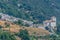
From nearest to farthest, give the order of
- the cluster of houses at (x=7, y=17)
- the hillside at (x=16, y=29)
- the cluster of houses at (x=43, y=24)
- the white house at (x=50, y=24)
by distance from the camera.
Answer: the hillside at (x=16, y=29), the cluster of houses at (x=43, y=24), the cluster of houses at (x=7, y=17), the white house at (x=50, y=24)

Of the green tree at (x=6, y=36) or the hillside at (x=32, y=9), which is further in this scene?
the hillside at (x=32, y=9)

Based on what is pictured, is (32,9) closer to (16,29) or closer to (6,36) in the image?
(16,29)

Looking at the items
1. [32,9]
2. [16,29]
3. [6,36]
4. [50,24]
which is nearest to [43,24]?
[50,24]

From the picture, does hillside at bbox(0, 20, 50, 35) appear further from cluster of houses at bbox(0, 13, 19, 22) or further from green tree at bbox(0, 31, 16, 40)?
green tree at bbox(0, 31, 16, 40)

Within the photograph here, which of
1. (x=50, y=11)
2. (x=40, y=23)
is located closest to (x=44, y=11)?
(x=50, y=11)

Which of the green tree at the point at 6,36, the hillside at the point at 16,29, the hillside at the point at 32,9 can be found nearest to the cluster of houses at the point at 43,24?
the hillside at the point at 32,9

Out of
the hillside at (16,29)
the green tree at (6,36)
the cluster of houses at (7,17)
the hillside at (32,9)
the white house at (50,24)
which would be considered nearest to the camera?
the green tree at (6,36)

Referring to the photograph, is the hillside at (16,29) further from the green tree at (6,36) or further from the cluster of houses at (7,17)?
the green tree at (6,36)

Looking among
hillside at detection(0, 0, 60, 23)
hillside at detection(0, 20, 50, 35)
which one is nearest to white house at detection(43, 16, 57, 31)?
hillside at detection(0, 0, 60, 23)

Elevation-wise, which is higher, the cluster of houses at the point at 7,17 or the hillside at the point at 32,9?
the hillside at the point at 32,9

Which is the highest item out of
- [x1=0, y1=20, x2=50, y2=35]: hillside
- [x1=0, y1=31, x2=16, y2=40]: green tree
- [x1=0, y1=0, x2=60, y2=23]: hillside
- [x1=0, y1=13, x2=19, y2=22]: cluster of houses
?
[x1=0, y1=0, x2=60, y2=23]: hillside
